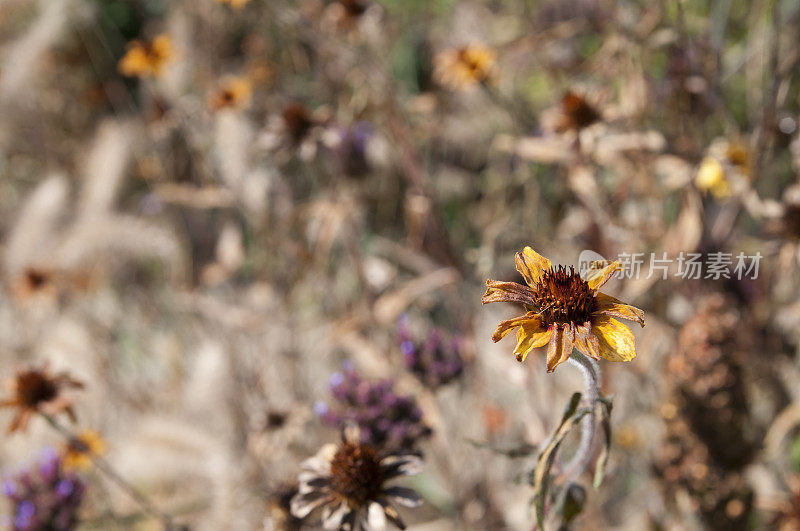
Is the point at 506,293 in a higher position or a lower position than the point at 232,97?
lower

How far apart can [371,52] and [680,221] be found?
115cm

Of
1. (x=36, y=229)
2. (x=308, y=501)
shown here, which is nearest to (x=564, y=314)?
(x=308, y=501)

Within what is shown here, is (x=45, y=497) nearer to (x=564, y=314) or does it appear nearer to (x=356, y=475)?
(x=356, y=475)

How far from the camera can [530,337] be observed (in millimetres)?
836

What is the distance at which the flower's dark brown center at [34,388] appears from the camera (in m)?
1.42

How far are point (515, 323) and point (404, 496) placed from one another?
1.21 feet

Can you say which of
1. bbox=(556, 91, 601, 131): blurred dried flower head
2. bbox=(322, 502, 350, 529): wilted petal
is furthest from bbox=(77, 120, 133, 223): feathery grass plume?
bbox=(322, 502, 350, 529): wilted petal

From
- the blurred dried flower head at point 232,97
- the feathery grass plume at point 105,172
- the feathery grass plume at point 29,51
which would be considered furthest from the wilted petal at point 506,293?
the feathery grass plume at point 29,51

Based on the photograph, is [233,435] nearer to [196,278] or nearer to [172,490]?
[172,490]

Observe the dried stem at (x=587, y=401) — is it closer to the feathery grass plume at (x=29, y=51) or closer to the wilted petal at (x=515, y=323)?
the wilted petal at (x=515, y=323)

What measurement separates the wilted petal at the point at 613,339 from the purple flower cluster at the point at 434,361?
719 millimetres

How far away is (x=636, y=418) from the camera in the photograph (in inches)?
79.4

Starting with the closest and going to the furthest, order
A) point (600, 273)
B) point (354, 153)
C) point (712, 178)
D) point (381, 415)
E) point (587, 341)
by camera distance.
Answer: point (587, 341), point (600, 273), point (381, 415), point (712, 178), point (354, 153)

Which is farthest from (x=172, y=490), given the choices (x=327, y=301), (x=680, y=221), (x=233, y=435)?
(x=680, y=221)
